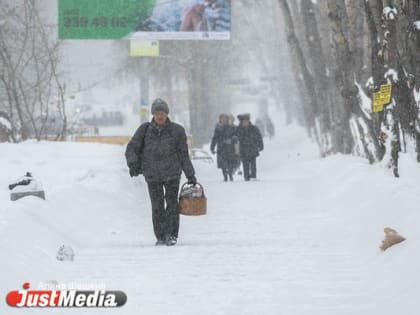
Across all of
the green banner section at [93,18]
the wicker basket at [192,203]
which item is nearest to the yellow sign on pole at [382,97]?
the wicker basket at [192,203]

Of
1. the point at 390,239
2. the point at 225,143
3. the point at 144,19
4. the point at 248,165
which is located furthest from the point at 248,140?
the point at 390,239

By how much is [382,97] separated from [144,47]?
1302 cm

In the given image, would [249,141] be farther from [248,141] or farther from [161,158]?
[161,158]

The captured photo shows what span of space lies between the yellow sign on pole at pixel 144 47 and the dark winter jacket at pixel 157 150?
14418 millimetres

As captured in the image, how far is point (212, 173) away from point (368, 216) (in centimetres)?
1303

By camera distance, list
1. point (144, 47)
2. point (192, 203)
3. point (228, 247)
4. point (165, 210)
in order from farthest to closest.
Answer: point (144, 47)
point (192, 203)
point (165, 210)
point (228, 247)

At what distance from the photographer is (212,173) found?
2130 cm

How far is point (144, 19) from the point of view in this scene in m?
21.8

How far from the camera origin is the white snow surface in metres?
5.19

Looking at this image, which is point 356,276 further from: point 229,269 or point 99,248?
point 99,248

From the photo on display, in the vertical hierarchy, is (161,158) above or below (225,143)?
above

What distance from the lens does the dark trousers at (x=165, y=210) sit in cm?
790

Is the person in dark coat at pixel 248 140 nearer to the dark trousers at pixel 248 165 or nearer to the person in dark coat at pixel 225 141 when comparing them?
the dark trousers at pixel 248 165

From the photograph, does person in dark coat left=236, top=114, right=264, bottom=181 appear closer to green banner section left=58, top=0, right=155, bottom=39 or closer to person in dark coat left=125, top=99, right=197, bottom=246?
green banner section left=58, top=0, right=155, bottom=39
